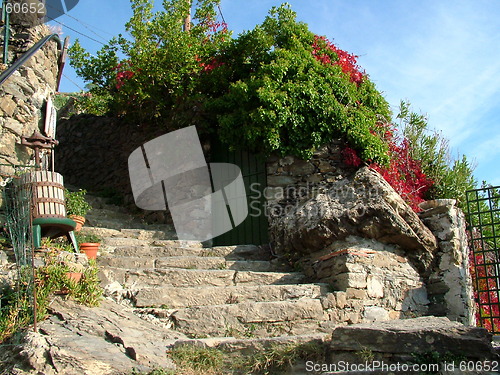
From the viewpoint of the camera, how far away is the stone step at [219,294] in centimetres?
530

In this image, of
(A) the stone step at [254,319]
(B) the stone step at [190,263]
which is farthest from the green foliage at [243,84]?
(A) the stone step at [254,319]

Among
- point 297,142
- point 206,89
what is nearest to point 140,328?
point 297,142

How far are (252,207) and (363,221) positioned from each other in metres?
2.48

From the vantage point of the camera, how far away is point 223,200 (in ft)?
27.9

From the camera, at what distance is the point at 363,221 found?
19.7 ft

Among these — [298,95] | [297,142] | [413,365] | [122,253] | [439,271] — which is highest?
[298,95]

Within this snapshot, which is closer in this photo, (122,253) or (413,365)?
(413,365)

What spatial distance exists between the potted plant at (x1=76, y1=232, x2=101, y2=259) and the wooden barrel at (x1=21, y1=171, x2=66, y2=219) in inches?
27.3

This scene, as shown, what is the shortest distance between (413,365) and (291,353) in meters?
1.03

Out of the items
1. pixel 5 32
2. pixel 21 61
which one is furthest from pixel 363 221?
pixel 5 32

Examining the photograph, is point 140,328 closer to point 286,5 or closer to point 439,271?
point 439,271

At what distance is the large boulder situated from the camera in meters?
6.00

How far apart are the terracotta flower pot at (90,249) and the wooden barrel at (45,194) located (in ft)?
2.24

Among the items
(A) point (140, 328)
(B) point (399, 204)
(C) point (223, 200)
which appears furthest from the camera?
(C) point (223, 200)
